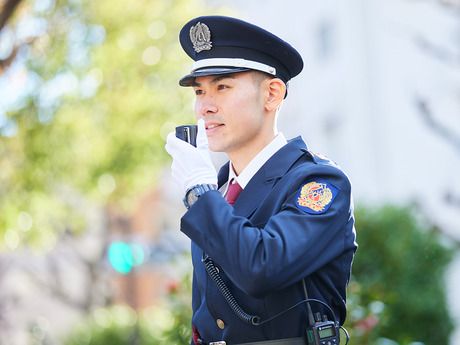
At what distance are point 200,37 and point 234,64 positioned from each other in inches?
7.4

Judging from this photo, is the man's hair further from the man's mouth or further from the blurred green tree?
the blurred green tree

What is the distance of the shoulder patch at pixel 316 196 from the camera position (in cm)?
276

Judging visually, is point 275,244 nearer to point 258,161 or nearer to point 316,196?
point 316,196

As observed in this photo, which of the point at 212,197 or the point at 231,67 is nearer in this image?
the point at 212,197

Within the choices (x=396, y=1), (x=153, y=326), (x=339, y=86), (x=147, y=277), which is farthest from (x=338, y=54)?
(x=147, y=277)

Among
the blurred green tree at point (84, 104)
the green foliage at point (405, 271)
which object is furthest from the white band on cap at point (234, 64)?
the blurred green tree at point (84, 104)

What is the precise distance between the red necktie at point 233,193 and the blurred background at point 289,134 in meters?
3.26

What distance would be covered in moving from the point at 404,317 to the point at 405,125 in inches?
331

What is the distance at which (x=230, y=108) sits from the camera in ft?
9.65

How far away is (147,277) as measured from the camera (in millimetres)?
32719

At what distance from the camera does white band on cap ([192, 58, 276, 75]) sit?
2.98 m

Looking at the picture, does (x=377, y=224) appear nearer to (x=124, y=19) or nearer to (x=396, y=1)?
(x=124, y=19)

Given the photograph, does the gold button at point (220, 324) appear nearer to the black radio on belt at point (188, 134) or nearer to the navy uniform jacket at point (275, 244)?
the navy uniform jacket at point (275, 244)

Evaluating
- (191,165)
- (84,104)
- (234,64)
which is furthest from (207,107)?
(84,104)
